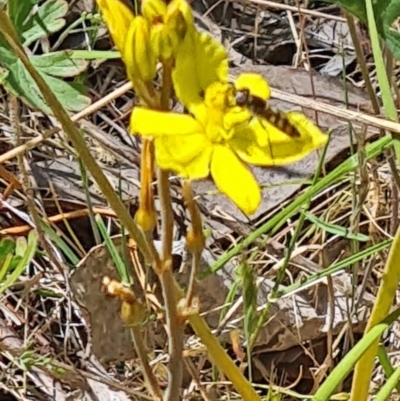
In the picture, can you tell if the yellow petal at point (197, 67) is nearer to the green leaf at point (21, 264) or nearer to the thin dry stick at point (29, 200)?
the green leaf at point (21, 264)

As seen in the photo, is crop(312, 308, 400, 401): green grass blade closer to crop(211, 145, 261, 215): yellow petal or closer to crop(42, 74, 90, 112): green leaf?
crop(211, 145, 261, 215): yellow petal

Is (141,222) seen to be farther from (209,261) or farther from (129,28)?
(209,261)

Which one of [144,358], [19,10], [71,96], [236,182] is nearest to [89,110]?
Result: [71,96]

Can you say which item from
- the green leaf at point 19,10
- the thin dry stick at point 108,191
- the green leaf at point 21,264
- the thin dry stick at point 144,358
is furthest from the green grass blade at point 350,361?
the green leaf at point 19,10

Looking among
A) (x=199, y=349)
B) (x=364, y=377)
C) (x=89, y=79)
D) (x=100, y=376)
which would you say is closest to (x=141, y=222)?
(x=364, y=377)

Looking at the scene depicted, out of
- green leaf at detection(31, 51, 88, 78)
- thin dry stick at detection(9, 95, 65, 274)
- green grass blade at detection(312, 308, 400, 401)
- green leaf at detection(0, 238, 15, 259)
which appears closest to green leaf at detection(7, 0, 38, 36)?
green leaf at detection(31, 51, 88, 78)

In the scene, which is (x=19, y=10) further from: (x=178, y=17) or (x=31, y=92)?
(x=178, y=17)
